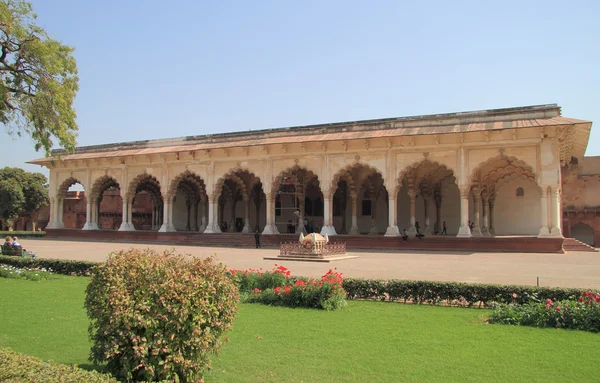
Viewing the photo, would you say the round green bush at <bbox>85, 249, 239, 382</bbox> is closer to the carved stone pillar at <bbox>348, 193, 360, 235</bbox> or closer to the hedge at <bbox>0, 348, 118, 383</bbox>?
the hedge at <bbox>0, 348, 118, 383</bbox>

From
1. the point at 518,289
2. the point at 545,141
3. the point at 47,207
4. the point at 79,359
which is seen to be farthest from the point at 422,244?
the point at 47,207

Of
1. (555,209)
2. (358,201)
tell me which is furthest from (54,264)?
(358,201)

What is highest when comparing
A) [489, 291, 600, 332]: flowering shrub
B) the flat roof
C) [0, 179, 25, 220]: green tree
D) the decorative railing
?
the flat roof

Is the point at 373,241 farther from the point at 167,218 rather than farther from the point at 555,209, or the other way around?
the point at 167,218

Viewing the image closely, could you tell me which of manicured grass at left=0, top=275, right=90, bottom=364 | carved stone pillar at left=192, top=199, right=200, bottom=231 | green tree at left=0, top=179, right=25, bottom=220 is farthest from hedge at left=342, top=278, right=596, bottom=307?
green tree at left=0, top=179, right=25, bottom=220

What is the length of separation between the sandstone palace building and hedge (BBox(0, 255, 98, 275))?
9791mm

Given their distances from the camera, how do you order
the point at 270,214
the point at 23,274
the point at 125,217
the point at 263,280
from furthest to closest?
the point at 125,217 → the point at 270,214 → the point at 23,274 → the point at 263,280

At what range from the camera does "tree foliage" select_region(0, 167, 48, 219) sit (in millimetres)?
38938

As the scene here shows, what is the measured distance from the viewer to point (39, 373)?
3547mm

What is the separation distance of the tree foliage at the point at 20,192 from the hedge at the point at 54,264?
1137 inches

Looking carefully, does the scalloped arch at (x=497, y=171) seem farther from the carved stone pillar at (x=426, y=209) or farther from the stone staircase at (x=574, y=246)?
the stone staircase at (x=574, y=246)

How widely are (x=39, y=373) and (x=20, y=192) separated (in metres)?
40.9

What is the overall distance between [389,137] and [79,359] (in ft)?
60.3

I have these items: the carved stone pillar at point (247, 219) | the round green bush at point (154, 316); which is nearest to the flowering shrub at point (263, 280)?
the round green bush at point (154, 316)
